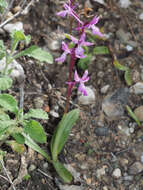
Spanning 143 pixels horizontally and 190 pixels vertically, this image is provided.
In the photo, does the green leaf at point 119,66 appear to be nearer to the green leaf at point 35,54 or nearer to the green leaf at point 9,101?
the green leaf at point 35,54

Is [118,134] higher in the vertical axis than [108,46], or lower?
lower

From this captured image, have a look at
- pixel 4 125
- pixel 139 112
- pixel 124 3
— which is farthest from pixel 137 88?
pixel 4 125

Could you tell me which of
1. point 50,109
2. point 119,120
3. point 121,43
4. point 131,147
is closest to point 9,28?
point 50,109

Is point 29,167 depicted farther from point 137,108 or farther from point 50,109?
point 137,108

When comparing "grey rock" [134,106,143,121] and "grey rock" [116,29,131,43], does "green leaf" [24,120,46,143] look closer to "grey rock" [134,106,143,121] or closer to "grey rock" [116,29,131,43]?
"grey rock" [134,106,143,121]

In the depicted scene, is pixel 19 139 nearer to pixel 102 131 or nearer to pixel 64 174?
pixel 64 174

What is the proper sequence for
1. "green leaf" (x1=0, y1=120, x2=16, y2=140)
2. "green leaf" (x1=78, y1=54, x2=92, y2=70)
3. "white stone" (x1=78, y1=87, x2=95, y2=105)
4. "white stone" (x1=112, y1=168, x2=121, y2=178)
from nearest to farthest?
1. "green leaf" (x1=0, y1=120, x2=16, y2=140)
2. "white stone" (x1=112, y1=168, x2=121, y2=178)
3. "white stone" (x1=78, y1=87, x2=95, y2=105)
4. "green leaf" (x1=78, y1=54, x2=92, y2=70)

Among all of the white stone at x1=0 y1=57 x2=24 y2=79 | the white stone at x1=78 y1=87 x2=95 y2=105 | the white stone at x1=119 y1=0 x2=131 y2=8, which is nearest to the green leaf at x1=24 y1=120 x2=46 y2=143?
the white stone at x1=0 y1=57 x2=24 y2=79
